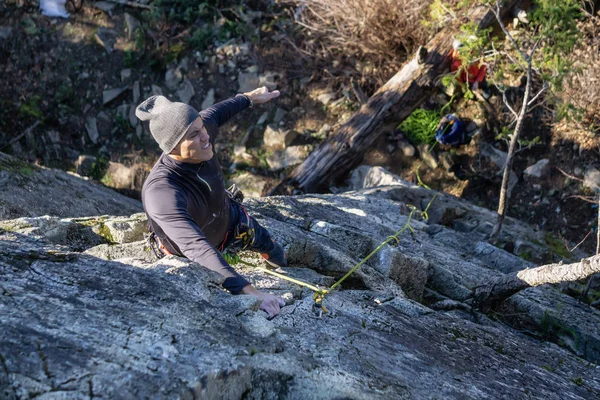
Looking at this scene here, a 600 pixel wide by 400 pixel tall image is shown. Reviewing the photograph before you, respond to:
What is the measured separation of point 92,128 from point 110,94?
77 cm

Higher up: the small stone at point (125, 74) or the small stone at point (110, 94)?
the small stone at point (125, 74)

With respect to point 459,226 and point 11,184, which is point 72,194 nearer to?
point 11,184

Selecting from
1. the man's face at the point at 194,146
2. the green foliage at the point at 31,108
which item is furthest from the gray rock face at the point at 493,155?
the green foliage at the point at 31,108

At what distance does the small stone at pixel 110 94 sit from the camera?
10586mm

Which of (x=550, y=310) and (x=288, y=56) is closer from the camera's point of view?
(x=550, y=310)

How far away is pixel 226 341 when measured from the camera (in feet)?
8.07

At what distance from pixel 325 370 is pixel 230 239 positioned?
5.09 ft

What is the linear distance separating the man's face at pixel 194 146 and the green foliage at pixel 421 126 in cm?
657

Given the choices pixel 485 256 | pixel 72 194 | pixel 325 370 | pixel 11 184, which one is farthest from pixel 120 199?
pixel 325 370

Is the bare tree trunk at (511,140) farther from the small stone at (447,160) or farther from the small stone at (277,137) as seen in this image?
the small stone at (277,137)

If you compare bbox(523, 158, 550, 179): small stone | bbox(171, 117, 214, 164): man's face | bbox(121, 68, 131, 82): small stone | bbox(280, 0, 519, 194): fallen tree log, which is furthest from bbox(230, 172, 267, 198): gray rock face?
bbox(171, 117, 214, 164): man's face

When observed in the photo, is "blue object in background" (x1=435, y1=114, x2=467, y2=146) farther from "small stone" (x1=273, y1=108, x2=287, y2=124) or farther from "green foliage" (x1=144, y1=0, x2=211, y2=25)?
"green foliage" (x1=144, y1=0, x2=211, y2=25)

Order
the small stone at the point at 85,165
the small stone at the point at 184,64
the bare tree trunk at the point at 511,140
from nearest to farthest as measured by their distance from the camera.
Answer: the bare tree trunk at the point at 511,140 → the small stone at the point at 85,165 → the small stone at the point at 184,64

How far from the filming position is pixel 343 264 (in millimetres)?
4059
